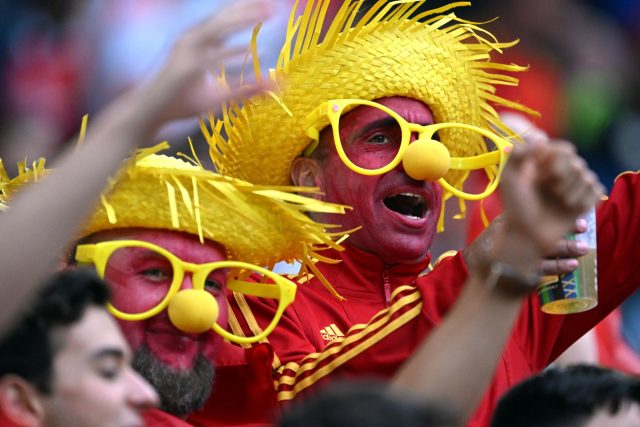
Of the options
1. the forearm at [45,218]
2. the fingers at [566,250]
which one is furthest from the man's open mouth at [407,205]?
the forearm at [45,218]

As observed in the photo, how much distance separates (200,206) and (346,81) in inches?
28.2

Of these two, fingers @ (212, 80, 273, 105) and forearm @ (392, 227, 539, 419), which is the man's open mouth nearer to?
fingers @ (212, 80, 273, 105)

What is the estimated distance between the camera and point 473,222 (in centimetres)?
510

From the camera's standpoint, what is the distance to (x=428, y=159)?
3812 millimetres

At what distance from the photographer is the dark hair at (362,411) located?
192cm

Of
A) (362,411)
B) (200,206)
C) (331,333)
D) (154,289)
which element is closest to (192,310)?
(154,289)

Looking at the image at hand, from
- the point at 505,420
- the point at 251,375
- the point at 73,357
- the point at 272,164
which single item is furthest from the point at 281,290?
the point at 73,357

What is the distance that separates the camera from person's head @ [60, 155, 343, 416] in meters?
3.40

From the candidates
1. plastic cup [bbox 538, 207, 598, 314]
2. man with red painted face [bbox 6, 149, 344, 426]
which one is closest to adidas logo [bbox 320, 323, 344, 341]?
man with red painted face [bbox 6, 149, 344, 426]

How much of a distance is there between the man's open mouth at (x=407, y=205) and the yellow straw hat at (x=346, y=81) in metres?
0.19

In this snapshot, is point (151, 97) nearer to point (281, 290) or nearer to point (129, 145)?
point (129, 145)

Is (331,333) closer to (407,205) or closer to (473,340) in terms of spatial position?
(407,205)

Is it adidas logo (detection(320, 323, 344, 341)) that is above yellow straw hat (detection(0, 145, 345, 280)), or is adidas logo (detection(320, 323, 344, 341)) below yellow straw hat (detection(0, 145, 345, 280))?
below

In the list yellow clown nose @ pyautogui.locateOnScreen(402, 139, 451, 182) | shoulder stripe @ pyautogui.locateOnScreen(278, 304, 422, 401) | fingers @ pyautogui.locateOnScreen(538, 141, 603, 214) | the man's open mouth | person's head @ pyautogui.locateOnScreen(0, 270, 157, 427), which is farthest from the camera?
the man's open mouth
